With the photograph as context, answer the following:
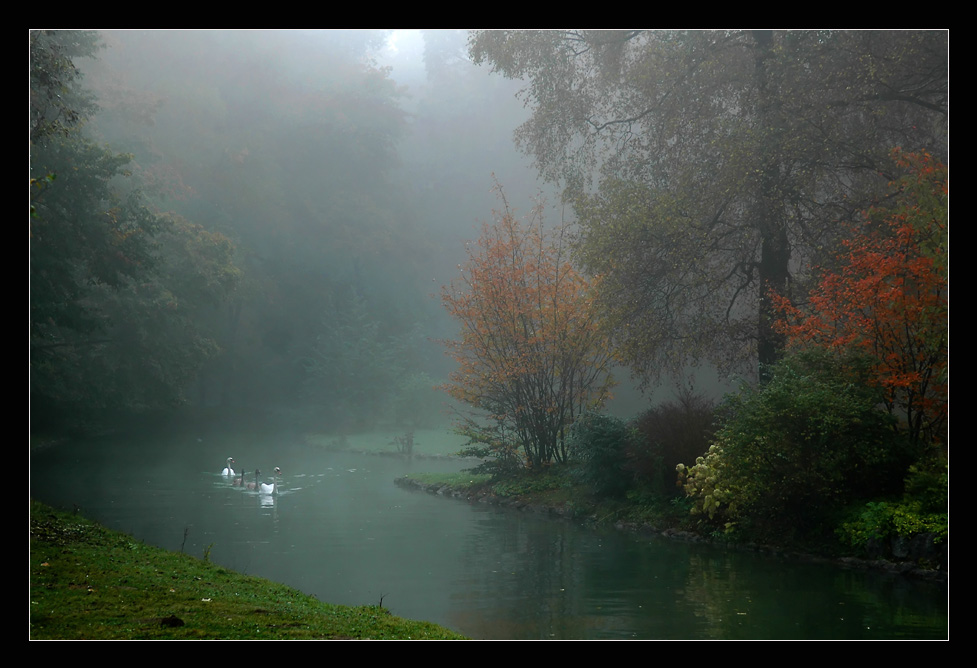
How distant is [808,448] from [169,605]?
17.9ft

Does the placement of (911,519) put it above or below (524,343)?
below

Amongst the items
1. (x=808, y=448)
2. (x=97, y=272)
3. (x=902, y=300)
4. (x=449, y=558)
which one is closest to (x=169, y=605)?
(x=449, y=558)

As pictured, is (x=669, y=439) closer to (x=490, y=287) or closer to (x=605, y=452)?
(x=605, y=452)

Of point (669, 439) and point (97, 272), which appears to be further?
point (669, 439)

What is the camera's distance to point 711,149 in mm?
9125

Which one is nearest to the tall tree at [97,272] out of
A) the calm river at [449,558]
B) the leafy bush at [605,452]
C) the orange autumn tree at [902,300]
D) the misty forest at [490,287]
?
the misty forest at [490,287]

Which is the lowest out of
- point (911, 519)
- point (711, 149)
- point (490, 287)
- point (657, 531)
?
point (657, 531)

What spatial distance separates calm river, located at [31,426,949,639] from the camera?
5.44 meters

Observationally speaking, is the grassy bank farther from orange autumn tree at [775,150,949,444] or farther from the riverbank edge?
orange autumn tree at [775,150,949,444]

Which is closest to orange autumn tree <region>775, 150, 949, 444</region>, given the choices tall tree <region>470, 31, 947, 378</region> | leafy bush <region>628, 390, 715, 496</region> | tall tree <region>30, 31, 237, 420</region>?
tall tree <region>470, 31, 947, 378</region>

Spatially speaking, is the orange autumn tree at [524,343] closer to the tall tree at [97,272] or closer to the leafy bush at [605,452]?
the leafy bush at [605,452]
